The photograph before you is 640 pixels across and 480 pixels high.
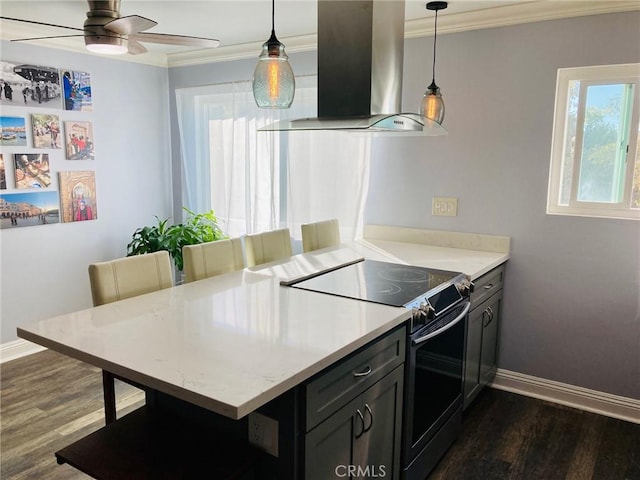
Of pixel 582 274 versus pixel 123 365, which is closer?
pixel 123 365

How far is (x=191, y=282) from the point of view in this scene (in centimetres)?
244

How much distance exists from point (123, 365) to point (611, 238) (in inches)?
105

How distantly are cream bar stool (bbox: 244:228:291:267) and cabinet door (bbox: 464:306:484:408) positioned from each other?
1174mm

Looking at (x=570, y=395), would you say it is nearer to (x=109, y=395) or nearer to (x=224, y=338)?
(x=224, y=338)

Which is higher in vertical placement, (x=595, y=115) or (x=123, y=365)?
(x=595, y=115)

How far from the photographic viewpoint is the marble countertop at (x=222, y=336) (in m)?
1.33

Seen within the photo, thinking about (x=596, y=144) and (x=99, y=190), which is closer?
(x=596, y=144)

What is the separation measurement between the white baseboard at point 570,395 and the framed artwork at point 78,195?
3349 millimetres

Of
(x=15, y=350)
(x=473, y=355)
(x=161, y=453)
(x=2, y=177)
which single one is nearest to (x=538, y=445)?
(x=473, y=355)

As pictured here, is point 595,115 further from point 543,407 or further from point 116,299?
point 116,299

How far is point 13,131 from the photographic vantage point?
3.48 meters

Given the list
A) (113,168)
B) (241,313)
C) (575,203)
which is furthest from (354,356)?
(113,168)

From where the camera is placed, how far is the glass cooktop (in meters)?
2.13

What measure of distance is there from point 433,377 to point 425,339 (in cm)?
28
